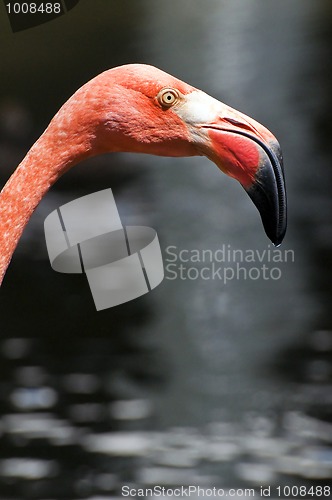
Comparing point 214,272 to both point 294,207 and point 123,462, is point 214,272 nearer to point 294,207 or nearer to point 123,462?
point 294,207

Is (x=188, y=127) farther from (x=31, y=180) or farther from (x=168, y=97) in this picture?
(x=31, y=180)

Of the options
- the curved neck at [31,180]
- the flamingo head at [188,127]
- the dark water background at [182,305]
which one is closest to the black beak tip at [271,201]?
the flamingo head at [188,127]

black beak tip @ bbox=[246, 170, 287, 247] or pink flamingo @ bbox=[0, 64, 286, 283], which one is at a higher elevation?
pink flamingo @ bbox=[0, 64, 286, 283]

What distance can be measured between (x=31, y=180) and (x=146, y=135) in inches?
9.5

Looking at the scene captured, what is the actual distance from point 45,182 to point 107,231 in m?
0.68

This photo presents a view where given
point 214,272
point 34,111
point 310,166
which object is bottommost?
point 214,272

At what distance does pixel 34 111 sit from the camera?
2.00 m

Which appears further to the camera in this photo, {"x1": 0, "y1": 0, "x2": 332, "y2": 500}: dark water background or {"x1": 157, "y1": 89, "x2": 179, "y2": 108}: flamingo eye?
{"x1": 0, "y1": 0, "x2": 332, "y2": 500}: dark water background

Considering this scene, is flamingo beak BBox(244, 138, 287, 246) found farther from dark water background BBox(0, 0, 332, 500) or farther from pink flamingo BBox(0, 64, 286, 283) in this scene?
dark water background BBox(0, 0, 332, 500)

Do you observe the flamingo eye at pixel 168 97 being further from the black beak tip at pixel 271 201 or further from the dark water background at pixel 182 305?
the dark water background at pixel 182 305

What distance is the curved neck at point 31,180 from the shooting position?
130 cm

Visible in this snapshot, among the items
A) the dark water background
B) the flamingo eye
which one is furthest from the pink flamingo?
the dark water background

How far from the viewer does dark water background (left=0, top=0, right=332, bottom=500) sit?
199 centimetres

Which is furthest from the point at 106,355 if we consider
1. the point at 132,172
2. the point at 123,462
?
the point at 132,172
